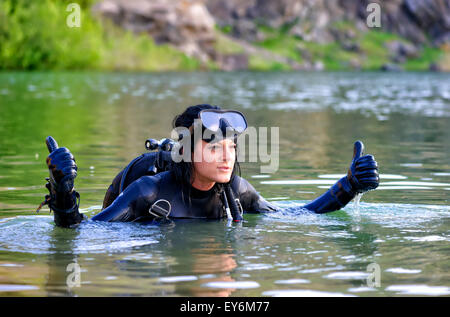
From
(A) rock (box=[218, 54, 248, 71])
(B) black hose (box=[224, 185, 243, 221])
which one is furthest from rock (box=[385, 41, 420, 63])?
(B) black hose (box=[224, 185, 243, 221])

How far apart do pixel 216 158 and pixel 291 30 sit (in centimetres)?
13088

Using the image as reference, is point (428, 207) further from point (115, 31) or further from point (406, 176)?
point (115, 31)

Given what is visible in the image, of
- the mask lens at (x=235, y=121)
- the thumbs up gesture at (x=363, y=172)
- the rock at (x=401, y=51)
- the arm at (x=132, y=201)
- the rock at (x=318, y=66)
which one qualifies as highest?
the rock at (x=401, y=51)

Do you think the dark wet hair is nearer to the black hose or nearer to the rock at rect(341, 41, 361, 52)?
the black hose

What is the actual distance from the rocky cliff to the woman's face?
295 feet

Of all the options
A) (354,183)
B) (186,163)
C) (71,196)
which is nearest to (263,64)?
(354,183)

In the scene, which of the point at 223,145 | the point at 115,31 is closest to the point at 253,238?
the point at 223,145

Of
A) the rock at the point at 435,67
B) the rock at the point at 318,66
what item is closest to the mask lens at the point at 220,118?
the rock at the point at 318,66

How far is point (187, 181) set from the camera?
24.1 feet

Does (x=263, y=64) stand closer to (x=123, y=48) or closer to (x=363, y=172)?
Result: (x=123, y=48)

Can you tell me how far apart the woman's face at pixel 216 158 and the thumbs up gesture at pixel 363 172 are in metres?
1.16

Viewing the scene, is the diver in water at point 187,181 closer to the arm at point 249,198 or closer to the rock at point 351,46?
the arm at point 249,198

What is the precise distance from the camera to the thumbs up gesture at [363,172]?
7.57 m

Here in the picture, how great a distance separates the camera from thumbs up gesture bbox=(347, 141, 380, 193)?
757 cm
